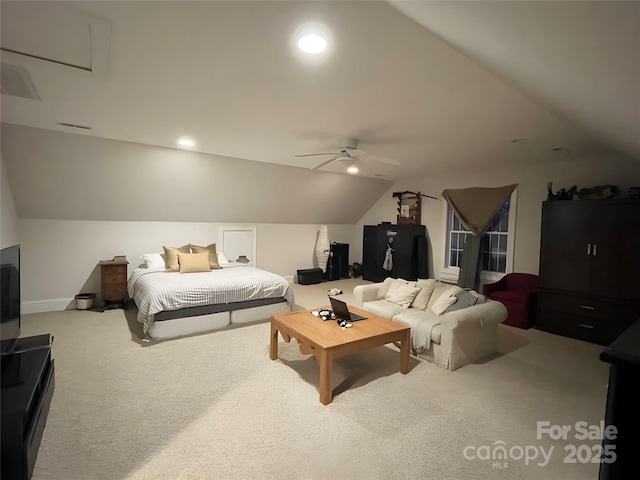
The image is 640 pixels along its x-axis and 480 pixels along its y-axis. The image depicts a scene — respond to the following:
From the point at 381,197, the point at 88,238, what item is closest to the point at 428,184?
the point at 381,197

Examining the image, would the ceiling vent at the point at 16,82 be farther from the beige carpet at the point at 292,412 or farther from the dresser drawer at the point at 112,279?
the dresser drawer at the point at 112,279

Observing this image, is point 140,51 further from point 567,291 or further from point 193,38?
point 567,291

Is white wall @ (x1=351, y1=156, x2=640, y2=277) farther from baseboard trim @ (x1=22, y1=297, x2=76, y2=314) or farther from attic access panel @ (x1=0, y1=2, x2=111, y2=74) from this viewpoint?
baseboard trim @ (x1=22, y1=297, x2=76, y2=314)

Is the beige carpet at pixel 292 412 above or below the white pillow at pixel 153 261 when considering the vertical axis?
below

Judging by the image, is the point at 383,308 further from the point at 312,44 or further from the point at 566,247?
the point at 312,44

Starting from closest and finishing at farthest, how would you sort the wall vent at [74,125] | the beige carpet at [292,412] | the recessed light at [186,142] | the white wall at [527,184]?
the beige carpet at [292,412] → the wall vent at [74,125] → the recessed light at [186,142] → the white wall at [527,184]

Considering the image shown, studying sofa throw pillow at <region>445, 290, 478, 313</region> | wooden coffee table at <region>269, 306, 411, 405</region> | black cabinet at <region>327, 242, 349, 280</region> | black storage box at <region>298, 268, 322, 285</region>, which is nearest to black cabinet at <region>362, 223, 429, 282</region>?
black cabinet at <region>327, 242, 349, 280</region>

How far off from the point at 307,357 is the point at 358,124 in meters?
2.48

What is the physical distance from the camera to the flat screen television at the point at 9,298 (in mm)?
1947

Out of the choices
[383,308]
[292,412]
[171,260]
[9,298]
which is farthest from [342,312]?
[171,260]

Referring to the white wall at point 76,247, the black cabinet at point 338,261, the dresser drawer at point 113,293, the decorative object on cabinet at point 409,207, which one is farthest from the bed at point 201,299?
the decorative object on cabinet at point 409,207

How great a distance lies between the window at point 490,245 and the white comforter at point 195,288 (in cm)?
339

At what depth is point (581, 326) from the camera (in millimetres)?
3824

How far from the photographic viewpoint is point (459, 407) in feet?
7.74
